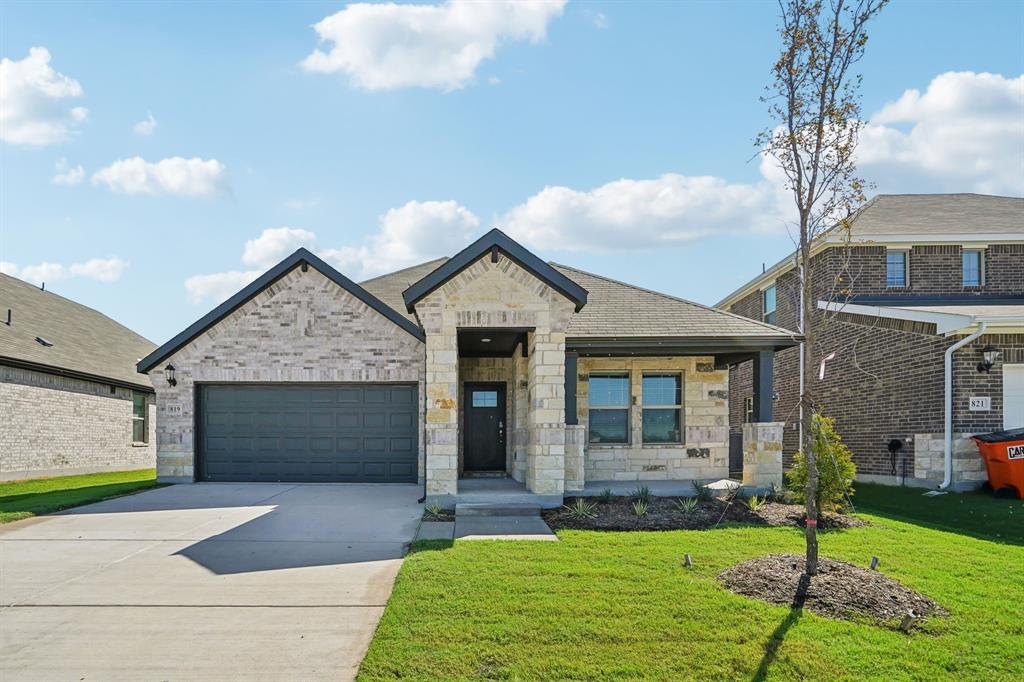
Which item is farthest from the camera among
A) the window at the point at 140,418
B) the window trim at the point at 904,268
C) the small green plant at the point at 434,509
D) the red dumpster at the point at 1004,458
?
the window at the point at 140,418

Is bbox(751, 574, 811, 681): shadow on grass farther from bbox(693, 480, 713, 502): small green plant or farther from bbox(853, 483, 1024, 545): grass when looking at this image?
bbox(693, 480, 713, 502): small green plant

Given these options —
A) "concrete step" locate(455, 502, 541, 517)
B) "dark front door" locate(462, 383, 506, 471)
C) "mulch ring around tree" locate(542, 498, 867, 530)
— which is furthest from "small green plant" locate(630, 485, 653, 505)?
"dark front door" locate(462, 383, 506, 471)

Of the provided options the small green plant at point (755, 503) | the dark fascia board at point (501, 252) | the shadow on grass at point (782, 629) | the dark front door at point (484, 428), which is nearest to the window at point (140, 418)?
the dark front door at point (484, 428)

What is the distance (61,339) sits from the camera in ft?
63.5

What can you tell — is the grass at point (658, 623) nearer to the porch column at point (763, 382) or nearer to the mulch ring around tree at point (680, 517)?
the mulch ring around tree at point (680, 517)

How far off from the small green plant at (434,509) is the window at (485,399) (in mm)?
5114

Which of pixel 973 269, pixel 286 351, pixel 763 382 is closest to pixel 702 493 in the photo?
pixel 763 382

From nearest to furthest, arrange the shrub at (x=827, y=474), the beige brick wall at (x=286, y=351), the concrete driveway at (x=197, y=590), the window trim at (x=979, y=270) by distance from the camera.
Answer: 1. the concrete driveway at (x=197, y=590)
2. the shrub at (x=827, y=474)
3. the beige brick wall at (x=286, y=351)
4. the window trim at (x=979, y=270)

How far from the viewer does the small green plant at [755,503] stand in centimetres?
1054

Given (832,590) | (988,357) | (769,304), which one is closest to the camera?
(832,590)

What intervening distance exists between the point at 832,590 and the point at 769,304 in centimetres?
1751

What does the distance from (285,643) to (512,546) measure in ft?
11.1

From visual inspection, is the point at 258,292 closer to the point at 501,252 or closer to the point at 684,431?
the point at 501,252

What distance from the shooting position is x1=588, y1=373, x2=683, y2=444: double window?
46.4 feet
